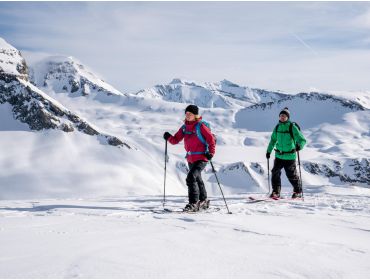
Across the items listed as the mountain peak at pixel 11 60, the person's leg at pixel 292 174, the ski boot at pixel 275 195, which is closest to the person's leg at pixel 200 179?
the ski boot at pixel 275 195

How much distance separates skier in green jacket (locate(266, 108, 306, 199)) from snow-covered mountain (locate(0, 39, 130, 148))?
114220mm

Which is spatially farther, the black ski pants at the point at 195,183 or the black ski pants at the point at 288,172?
the black ski pants at the point at 288,172

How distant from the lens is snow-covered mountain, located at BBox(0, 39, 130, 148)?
409ft

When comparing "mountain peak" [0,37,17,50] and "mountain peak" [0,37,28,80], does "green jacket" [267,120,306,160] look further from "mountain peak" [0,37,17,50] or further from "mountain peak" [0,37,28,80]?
"mountain peak" [0,37,17,50]

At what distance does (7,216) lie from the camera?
25.2 feet

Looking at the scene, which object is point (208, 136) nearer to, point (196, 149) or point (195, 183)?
point (196, 149)

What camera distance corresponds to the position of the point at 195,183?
955 centimetres

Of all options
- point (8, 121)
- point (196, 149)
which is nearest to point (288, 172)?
point (196, 149)

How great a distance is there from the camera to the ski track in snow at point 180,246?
4.16 metres

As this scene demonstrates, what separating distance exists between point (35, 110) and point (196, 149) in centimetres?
12977

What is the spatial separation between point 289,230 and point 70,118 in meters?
135

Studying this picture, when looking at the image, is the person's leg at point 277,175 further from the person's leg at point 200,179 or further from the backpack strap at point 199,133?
the backpack strap at point 199,133

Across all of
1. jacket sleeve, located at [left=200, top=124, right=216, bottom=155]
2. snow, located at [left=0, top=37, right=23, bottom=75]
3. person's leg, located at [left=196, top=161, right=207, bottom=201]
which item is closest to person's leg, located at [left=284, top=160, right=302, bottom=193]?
person's leg, located at [left=196, top=161, right=207, bottom=201]

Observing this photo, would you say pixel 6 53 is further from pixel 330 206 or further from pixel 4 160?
pixel 330 206
